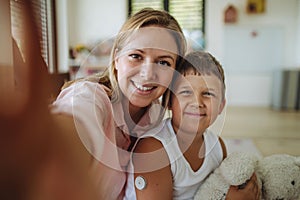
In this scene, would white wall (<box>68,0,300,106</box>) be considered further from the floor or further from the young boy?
the young boy

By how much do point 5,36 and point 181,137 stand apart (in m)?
0.32

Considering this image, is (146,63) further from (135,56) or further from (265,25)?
(265,25)

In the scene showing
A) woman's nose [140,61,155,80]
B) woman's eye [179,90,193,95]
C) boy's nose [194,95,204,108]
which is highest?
woman's nose [140,61,155,80]

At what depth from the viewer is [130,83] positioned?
0.39m

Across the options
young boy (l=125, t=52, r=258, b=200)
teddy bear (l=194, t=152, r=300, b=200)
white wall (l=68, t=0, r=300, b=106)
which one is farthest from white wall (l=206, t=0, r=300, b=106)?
young boy (l=125, t=52, r=258, b=200)

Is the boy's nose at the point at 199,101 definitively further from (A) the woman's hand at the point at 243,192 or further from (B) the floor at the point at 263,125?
(B) the floor at the point at 263,125

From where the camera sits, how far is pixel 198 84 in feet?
1.39

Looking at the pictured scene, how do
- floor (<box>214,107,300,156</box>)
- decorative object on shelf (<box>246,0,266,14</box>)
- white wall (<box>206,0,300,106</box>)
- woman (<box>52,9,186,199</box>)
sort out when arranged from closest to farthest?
woman (<box>52,9,186,199</box>) < floor (<box>214,107,300,156</box>) < white wall (<box>206,0,300,106</box>) < decorative object on shelf (<box>246,0,266,14</box>)

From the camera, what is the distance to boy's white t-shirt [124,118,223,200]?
45 cm

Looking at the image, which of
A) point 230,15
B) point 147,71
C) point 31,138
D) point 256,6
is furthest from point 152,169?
point 256,6

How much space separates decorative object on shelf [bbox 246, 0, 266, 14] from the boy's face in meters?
2.51

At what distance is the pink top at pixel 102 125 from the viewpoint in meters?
0.24

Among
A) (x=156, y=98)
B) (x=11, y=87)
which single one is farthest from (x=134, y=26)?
(x=11, y=87)

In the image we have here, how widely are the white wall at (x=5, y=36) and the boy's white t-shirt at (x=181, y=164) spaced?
0.27m
